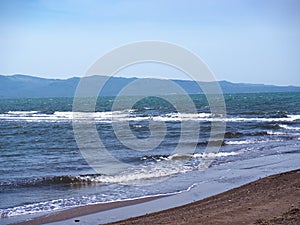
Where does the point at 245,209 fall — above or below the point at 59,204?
above

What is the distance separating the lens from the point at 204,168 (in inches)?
734

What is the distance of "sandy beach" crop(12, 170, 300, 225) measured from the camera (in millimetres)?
9312

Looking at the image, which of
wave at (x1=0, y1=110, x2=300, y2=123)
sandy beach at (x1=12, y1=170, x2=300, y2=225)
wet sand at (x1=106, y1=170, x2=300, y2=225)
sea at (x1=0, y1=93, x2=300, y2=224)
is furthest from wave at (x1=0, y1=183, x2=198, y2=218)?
wave at (x1=0, y1=110, x2=300, y2=123)

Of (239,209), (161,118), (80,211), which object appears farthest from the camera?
(161,118)

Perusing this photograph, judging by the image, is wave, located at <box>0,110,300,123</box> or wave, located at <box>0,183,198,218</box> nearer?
wave, located at <box>0,183,198,218</box>

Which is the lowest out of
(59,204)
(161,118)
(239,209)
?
(59,204)

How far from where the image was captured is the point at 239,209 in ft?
34.0

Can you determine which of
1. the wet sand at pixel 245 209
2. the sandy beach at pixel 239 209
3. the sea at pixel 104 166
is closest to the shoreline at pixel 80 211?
the sandy beach at pixel 239 209

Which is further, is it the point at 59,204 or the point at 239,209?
the point at 59,204

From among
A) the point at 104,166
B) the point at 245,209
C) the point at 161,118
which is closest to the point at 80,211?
the point at 245,209

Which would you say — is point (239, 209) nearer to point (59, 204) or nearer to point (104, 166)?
point (59, 204)

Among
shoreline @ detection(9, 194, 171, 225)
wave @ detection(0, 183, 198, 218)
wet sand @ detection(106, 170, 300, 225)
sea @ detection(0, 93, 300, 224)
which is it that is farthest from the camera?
sea @ detection(0, 93, 300, 224)

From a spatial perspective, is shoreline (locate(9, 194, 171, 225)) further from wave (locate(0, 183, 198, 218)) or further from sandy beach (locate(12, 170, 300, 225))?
wave (locate(0, 183, 198, 218))

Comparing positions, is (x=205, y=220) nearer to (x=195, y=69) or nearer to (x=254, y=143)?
(x=195, y=69)
